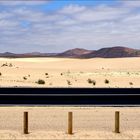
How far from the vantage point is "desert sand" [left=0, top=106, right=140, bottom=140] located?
17156 millimetres

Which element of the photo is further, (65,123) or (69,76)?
(69,76)

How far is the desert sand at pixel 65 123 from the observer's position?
56.3 ft

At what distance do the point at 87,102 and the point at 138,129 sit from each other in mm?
6265

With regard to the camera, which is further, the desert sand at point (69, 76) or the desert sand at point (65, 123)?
the desert sand at point (69, 76)

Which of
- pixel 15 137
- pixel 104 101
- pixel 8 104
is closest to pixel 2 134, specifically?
pixel 15 137

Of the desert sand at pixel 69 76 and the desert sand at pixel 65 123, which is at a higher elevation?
the desert sand at pixel 69 76

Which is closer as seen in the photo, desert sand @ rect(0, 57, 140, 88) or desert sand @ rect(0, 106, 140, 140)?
desert sand @ rect(0, 106, 140, 140)

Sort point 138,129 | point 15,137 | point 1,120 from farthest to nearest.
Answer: point 1,120
point 138,129
point 15,137

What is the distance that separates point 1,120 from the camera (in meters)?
20.4

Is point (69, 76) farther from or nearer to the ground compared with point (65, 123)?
farther from the ground

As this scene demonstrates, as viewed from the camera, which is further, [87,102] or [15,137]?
[87,102]

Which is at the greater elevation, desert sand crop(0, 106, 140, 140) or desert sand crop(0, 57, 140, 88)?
desert sand crop(0, 57, 140, 88)

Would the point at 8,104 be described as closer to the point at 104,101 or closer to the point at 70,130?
the point at 104,101

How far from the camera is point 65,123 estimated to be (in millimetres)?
19875
